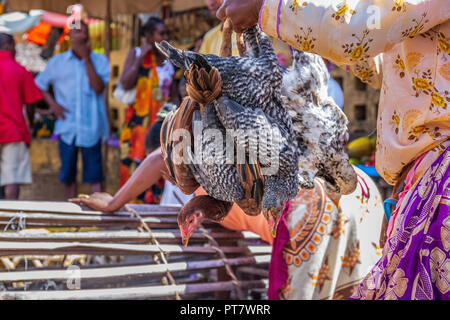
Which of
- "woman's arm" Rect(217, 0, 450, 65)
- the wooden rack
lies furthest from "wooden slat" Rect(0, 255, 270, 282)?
"woman's arm" Rect(217, 0, 450, 65)

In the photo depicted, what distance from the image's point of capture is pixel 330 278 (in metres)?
2.32

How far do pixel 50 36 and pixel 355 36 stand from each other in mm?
A: 8115

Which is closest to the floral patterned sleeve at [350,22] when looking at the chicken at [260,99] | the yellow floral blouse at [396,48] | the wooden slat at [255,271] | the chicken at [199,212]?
the yellow floral blouse at [396,48]

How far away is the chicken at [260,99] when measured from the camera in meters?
1.13

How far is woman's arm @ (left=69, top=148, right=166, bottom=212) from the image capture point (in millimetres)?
2496

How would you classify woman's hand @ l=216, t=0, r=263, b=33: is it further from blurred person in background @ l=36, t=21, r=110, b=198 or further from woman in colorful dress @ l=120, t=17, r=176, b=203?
blurred person in background @ l=36, t=21, r=110, b=198

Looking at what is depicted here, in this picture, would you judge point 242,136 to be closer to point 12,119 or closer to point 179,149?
point 179,149

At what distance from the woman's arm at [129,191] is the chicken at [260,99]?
1253 millimetres

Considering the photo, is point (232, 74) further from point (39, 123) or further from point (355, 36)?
point (39, 123)

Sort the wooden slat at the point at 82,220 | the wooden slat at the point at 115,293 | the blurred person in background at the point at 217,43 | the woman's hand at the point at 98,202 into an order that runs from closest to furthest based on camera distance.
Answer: the blurred person in background at the point at 217,43 < the wooden slat at the point at 115,293 < the wooden slat at the point at 82,220 < the woman's hand at the point at 98,202

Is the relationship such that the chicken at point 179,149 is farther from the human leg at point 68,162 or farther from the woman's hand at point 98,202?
the human leg at point 68,162

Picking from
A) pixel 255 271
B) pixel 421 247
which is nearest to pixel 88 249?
pixel 255 271

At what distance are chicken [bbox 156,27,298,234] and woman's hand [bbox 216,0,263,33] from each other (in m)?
0.04
